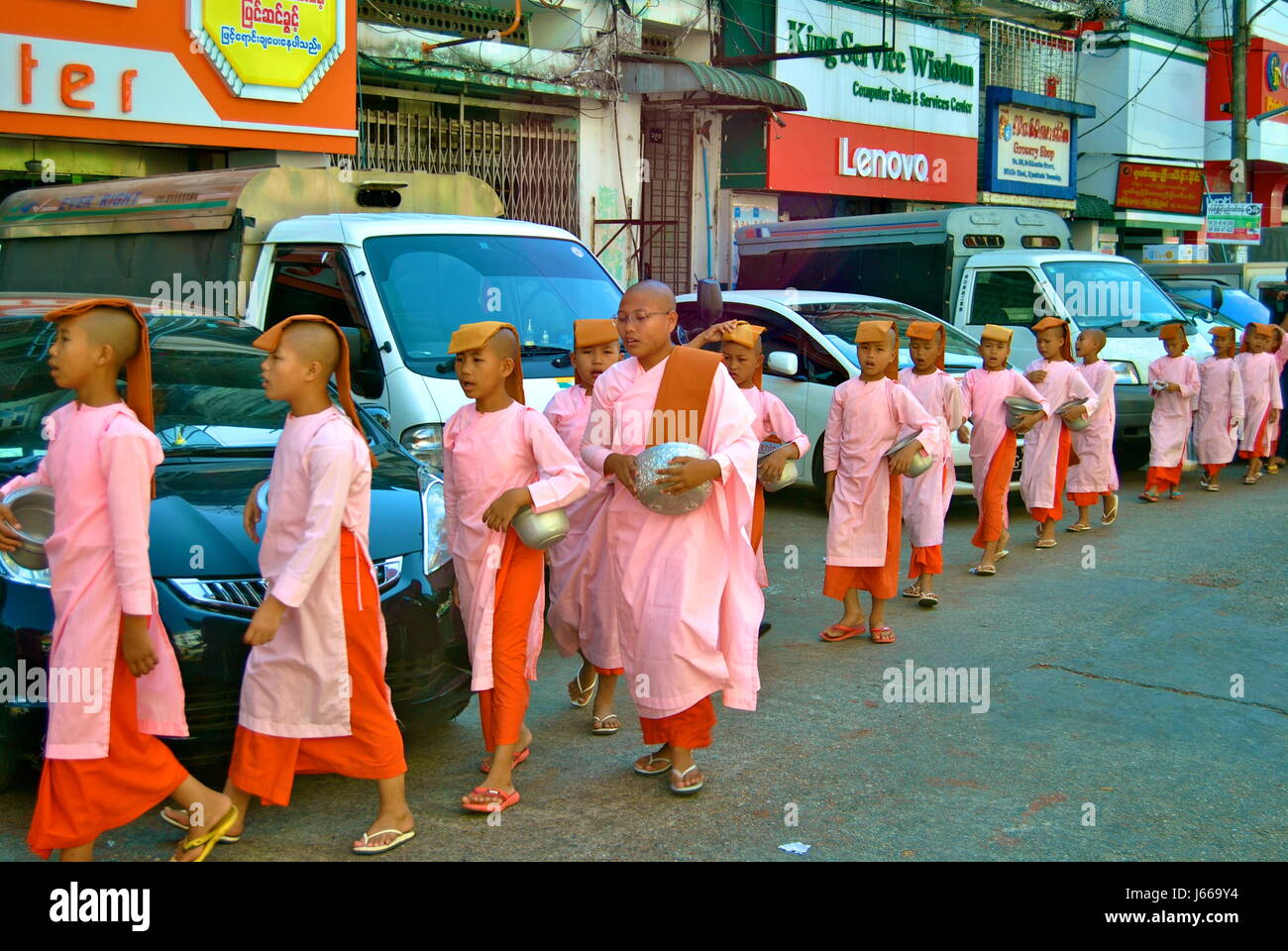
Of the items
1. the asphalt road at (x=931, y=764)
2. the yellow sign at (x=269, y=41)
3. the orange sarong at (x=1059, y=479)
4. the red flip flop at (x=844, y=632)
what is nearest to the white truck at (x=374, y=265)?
the asphalt road at (x=931, y=764)

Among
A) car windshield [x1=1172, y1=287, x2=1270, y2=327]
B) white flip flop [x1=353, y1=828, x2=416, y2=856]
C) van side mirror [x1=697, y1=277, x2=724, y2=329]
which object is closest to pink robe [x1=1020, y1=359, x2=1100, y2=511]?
van side mirror [x1=697, y1=277, x2=724, y2=329]

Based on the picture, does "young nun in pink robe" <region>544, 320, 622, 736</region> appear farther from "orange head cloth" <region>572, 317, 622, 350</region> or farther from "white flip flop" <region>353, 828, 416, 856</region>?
"white flip flop" <region>353, 828, 416, 856</region>

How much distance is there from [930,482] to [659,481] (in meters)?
3.46

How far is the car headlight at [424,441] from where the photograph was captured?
6836mm

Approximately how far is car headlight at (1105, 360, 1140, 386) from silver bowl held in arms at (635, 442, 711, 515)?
836 cm

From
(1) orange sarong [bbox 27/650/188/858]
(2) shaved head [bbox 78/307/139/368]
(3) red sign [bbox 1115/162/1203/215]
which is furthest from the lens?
(3) red sign [bbox 1115/162/1203/215]

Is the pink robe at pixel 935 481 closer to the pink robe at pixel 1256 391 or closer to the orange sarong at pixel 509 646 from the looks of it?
the orange sarong at pixel 509 646

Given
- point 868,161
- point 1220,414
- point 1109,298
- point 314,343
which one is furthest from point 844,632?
point 868,161

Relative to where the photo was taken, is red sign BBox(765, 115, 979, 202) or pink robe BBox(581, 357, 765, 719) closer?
pink robe BBox(581, 357, 765, 719)

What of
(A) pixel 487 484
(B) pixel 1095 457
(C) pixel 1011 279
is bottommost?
(B) pixel 1095 457

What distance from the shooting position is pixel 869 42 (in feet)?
67.5

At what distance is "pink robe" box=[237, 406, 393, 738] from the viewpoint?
397 cm

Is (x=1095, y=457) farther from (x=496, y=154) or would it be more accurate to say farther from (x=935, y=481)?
(x=496, y=154)

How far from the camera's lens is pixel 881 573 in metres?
6.96
